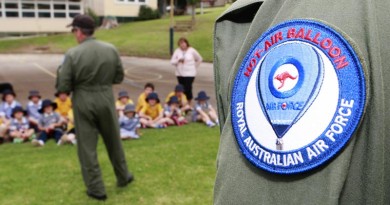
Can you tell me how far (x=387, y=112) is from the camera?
2.10ft

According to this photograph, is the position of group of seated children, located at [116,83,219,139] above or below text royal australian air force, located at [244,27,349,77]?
below

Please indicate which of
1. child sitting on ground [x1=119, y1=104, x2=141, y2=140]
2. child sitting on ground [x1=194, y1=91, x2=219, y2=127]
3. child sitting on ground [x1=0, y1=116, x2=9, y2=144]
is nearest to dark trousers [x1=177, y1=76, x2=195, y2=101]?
child sitting on ground [x1=194, y1=91, x2=219, y2=127]

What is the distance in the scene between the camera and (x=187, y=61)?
9.45 meters

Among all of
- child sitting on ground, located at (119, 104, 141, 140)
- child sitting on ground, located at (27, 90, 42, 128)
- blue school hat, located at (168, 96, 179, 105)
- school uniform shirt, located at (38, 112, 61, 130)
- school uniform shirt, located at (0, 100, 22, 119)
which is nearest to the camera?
child sitting on ground, located at (119, 104, 141, 140)

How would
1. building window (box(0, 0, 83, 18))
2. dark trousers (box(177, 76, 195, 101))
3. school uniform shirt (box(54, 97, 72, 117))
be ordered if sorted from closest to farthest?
1. school uniform shirt (box(54, 97, 72, 117))
2. dark trousers (box(177, 76, 195, 101))
3. building window (box(0, 0, 83, 18))

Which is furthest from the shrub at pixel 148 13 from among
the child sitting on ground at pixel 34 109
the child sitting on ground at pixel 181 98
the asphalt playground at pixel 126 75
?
the child sitting on ground at pixel 34 109

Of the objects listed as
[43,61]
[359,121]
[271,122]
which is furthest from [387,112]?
[43,61]

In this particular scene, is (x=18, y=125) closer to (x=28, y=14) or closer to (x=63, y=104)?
(x=63, y=104)

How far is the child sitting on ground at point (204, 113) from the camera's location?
8.34 meters

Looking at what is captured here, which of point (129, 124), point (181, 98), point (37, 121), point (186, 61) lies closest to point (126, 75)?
point (186, 61)

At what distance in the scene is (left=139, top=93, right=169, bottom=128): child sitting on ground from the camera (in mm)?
8195

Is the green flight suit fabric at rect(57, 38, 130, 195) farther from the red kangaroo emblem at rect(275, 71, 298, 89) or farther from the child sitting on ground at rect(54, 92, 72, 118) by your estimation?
the red kangaroo emblem at rect(275, 71, 298, 89)

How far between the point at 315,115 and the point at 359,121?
0.19 ft

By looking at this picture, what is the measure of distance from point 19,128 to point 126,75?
880cm
